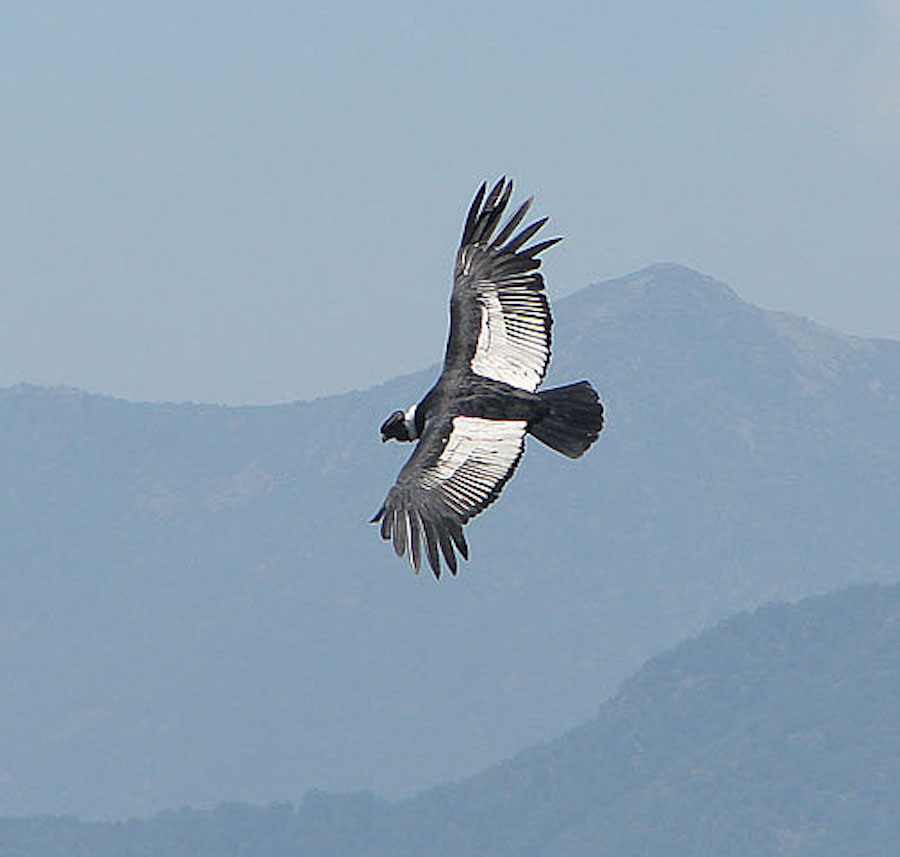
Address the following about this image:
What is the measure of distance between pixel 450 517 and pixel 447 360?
450cm

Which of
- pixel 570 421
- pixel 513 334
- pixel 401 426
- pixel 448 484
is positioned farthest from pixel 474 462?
pixel 513 334

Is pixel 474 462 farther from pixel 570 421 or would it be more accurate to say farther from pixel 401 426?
pixel 570 421

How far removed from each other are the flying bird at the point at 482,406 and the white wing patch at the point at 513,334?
1 centimetres

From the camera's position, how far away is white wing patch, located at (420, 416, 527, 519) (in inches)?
706

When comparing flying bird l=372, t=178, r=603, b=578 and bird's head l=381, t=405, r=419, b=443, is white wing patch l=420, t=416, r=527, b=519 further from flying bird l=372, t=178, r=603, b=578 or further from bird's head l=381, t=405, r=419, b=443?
bird's head l=381, t=405, r=419, b=443

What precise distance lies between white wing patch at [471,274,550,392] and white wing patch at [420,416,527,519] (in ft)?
4.80

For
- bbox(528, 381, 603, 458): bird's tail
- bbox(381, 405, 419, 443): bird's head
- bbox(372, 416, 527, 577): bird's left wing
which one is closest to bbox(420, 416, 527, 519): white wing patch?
bbox(372, 416, 527, 577): bird's left wing

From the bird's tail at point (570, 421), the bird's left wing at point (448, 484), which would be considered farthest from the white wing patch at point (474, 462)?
the bird's tail at point (570, 421)

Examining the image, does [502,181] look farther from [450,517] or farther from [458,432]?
[450,517]

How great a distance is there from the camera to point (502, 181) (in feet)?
76.9

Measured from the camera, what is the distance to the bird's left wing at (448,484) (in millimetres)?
17625

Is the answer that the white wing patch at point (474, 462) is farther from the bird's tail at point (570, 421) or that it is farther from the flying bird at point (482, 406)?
the bird's tail at point (570, 421)

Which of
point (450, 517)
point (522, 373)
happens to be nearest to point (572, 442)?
point (522, 373)

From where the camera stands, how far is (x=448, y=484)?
1833cm
